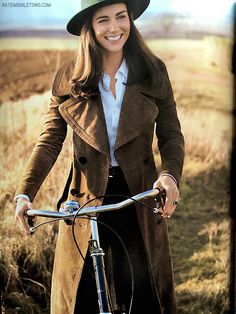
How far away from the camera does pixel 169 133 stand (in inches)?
154

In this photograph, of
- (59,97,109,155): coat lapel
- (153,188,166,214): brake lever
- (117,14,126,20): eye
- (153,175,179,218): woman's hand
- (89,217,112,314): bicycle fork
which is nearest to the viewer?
(89,217,112,314): bicycle fork

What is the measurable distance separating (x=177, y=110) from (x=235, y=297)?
128 centimetres

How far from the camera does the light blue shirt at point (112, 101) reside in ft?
12.3

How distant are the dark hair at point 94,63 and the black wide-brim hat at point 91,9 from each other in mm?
→ 43

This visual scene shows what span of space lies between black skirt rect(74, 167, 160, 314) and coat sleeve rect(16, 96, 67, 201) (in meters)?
0.38

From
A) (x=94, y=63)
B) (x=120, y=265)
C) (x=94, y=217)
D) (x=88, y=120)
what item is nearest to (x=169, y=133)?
(x=88, y=120)

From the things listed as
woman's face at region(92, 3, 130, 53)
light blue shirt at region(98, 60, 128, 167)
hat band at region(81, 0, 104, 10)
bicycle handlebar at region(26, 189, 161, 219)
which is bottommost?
bicycle handlebar at region(26, 189, 161, 219)

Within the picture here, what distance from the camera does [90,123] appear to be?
3.76 meters

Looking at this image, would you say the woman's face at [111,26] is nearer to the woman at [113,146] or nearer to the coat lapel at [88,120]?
the woman at [113,146]

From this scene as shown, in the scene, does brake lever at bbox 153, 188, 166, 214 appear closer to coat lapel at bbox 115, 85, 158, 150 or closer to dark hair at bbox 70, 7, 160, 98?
coat lapel at bbox 115, 85, 158, 150

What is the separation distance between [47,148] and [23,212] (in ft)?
2.08

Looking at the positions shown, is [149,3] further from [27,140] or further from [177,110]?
[27,140]

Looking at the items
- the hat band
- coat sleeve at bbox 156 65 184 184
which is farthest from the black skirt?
the hat band

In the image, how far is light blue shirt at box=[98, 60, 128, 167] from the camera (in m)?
3.75
